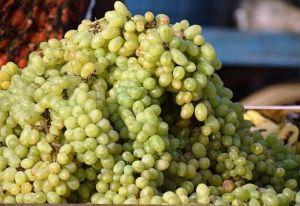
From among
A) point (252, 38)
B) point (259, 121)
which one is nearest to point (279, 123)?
point (259, 121)

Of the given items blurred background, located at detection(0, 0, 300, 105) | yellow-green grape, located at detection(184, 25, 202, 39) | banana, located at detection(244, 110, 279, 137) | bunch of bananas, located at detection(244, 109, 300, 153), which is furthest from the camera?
blurred background, located at detection(0, 0, 300, 105)

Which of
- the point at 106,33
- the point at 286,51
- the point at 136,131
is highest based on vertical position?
the point at 106,33

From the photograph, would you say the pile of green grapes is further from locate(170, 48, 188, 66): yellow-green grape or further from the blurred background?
the blurred background

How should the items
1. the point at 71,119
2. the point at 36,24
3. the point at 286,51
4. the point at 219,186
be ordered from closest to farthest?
the point at 71,119 < the point at 219,186 < the point at 36,24 < the point at 286,51

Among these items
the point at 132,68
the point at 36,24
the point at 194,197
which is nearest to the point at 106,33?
the point at 132,68

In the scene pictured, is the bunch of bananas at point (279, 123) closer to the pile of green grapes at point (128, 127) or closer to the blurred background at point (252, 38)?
the pile of green grapes at point (128, 127)

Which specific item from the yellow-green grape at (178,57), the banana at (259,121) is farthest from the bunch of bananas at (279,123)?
the yellow-green grape at (178,57)

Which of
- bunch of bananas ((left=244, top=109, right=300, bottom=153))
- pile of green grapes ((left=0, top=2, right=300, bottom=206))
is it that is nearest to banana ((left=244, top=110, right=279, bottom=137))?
bunch of bananas ((left=244, top=109, right=300, bottom=153))

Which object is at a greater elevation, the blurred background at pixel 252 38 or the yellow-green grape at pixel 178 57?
the yellow-green grape at pixel 178 57

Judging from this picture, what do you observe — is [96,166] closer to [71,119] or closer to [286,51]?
[71,119]
